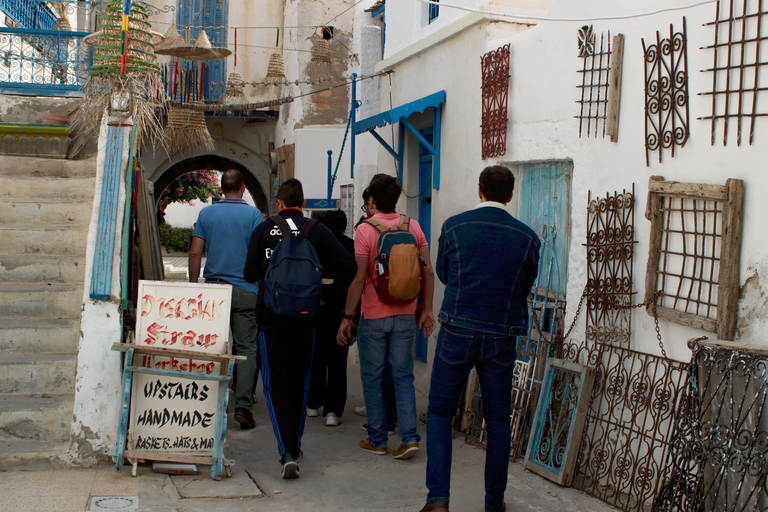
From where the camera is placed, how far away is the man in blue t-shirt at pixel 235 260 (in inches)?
224

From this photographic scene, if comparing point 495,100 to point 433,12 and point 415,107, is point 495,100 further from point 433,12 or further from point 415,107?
point 433,12

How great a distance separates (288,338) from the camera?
4.57 m

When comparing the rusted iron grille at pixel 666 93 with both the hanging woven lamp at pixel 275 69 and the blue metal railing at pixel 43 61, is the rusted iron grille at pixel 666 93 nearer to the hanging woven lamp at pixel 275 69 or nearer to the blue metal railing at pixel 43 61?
the blue metal railing at pixel 43 61

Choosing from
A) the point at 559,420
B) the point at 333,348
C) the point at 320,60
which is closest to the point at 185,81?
the point at 320,60

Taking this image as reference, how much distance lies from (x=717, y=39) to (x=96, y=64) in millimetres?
4573

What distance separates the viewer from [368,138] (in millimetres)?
9844

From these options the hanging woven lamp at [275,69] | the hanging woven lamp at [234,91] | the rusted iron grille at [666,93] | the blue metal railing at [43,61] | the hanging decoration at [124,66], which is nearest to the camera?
the rusted iron grille at [666,93]

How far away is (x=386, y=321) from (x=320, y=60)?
10287 millimetres

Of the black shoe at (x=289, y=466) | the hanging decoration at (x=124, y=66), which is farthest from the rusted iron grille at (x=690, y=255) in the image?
the hanging decoration at (x=124, y=66)

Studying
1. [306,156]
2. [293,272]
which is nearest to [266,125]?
[306,156]

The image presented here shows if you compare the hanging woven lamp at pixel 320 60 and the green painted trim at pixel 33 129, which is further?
the hanging woven lamp at pixel 320 60

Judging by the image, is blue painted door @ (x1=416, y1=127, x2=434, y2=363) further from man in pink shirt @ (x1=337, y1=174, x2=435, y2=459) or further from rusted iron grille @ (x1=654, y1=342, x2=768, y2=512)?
rusted iron grille @ (x1=654, y1=342, x2=768, y2=512)

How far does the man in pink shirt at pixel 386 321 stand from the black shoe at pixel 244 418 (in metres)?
1.05

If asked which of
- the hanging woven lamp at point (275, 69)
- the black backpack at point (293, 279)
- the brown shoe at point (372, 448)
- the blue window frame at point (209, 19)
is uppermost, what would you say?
the blue window frame at point (209, 19)
